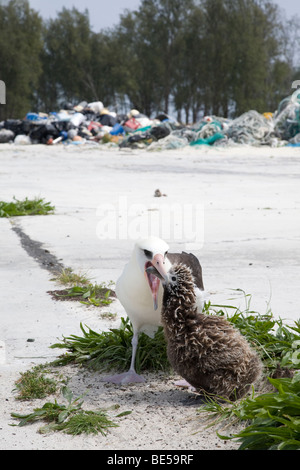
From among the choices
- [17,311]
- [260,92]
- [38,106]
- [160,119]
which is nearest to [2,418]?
[17,311]

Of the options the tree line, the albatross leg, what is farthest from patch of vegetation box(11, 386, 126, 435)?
the tree line

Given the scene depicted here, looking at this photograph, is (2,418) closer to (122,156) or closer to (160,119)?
(122,156)

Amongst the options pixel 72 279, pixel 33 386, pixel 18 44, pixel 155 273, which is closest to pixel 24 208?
pixel 72 279

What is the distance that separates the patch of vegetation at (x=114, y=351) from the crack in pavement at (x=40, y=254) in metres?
1.79

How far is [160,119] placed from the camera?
112 feet

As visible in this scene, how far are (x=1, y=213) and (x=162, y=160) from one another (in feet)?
33.2

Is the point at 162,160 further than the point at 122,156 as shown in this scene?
No

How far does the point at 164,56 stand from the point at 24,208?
4142 centimetres

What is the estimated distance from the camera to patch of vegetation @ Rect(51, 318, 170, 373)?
3.30 m

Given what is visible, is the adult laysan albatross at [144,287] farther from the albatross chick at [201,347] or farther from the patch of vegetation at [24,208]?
the patch of vegetation at [24,208]

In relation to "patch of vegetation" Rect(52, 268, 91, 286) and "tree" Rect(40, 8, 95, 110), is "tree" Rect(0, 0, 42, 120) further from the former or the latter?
"patch of vegetation" Rect(52, 268, 91, 286)

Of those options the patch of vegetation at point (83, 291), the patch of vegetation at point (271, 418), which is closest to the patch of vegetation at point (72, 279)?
the patch of vegetation at point (83, 291)

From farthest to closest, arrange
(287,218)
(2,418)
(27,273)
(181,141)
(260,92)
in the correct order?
(260,92) → (181,141) → (287,218) → (27,273) → (2,418)

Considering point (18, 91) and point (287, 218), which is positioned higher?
point (18, 91)
